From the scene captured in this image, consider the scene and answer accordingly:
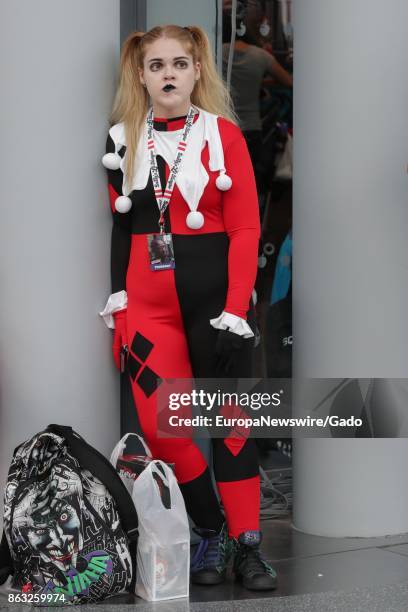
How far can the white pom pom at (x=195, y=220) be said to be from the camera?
3125 mm

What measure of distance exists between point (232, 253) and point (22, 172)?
2.20ft

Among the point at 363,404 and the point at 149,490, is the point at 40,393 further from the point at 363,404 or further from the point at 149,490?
the point at 363,404

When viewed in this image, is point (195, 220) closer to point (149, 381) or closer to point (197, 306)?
point (197, 306)

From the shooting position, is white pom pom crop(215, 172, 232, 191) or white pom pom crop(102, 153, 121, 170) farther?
white pom pom crop(102, 153, 121, 170)

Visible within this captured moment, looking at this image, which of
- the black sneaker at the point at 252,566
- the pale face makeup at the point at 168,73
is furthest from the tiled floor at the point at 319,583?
the pale face makeup at the point at 168,73

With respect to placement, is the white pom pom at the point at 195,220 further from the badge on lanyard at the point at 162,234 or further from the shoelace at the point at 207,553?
the shoelace at the point at 207,553

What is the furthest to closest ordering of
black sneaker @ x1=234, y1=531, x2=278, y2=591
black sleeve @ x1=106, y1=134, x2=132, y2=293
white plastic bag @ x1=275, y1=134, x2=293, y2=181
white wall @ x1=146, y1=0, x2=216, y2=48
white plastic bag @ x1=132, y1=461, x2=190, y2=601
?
white plastic bag @ x1=275, y1=134, x2=293, y2=181 → white wall @ x1=146, y1=0, x2=216, y2=48 → black sleeve @ x1=106, y1=134, x2=132, y2=293 → black sneaker @ x1=234, y1=531, x2=278, y2=591 → white plastic bag @ x1=132, y1=461, x2=190, y2=601

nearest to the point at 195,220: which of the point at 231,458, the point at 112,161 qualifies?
the point at 112,161

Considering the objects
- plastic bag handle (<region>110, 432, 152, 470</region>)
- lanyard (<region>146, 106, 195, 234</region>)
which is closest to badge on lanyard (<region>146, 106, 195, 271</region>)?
lanyard (<region>146, 106, 195, 234</region>)

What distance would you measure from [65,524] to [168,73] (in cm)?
137

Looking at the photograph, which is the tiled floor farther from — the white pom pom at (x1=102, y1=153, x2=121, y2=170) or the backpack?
the white pom pom at (x1=102, y1=153, x2=121, y2=170)

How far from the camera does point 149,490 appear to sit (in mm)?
3008

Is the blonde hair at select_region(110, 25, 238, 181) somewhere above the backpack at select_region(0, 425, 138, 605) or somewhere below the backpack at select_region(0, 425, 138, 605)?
above

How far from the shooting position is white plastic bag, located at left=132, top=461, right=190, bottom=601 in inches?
117
